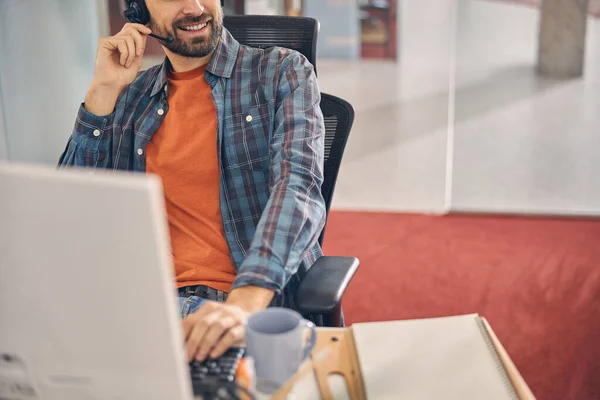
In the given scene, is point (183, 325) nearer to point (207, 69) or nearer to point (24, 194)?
point (24, 194)

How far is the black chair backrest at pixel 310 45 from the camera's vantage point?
5.41 feet

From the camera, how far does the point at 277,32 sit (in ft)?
5.52

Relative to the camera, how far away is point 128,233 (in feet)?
1.94

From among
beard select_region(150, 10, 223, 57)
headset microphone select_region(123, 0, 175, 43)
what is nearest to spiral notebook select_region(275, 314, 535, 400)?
beard select_region(150, 10, 223, 57)

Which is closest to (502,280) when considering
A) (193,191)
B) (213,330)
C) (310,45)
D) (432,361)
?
(310,45)

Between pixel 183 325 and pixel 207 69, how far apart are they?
0.73 metres

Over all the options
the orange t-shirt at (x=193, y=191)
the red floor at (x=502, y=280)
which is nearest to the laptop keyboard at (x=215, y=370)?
the orange t-shirt at (x=193, y=191)

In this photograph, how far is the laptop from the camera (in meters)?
0.59

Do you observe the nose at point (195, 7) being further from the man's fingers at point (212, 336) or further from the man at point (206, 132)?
the man's fingers at point (212, 336)

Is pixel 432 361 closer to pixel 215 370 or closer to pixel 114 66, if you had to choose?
pixel 215 370

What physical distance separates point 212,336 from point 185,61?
86 centimetres

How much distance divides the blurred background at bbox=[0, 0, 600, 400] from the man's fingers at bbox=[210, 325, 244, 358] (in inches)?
58.8

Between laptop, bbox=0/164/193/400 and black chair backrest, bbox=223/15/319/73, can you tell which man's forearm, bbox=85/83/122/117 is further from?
laptop, bbox=0/164/193/400

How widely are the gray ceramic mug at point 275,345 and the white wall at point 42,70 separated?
233cm
